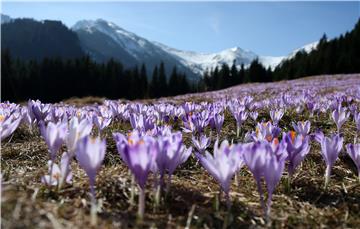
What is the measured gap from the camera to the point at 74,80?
250 ft

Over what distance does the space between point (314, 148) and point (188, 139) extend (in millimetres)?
1111

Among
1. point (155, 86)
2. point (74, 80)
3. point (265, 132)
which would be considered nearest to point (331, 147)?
point (265, 132)

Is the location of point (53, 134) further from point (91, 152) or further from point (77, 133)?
point (91, 152)

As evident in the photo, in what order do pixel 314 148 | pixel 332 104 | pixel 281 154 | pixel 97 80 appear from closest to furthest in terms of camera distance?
1. pixel 281 154
2. pixel 314 148
3. pixel 332 104
4. pixel 97 80

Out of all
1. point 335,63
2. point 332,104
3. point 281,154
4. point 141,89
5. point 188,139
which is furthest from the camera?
point 141,89

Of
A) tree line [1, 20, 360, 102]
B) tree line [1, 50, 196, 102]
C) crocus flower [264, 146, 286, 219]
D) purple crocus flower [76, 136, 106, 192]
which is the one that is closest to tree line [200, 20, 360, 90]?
tree line [1, 20, 360, 102]

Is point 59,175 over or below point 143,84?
below

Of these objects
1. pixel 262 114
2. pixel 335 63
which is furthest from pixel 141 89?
pixel 262 114

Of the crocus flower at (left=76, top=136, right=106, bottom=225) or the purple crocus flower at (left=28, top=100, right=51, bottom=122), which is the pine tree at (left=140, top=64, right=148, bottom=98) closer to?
the purple crocus flower at (left=28, top=100, right=51, bottom=122)

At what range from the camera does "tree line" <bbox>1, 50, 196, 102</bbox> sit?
7012 cm

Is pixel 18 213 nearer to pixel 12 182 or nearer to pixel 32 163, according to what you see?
pixel 12 182

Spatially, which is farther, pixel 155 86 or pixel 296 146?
pixel 155 86

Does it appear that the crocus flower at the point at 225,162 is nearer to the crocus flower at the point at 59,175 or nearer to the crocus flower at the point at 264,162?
the crocus flower at the point at 264,162

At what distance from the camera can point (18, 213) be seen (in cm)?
141
